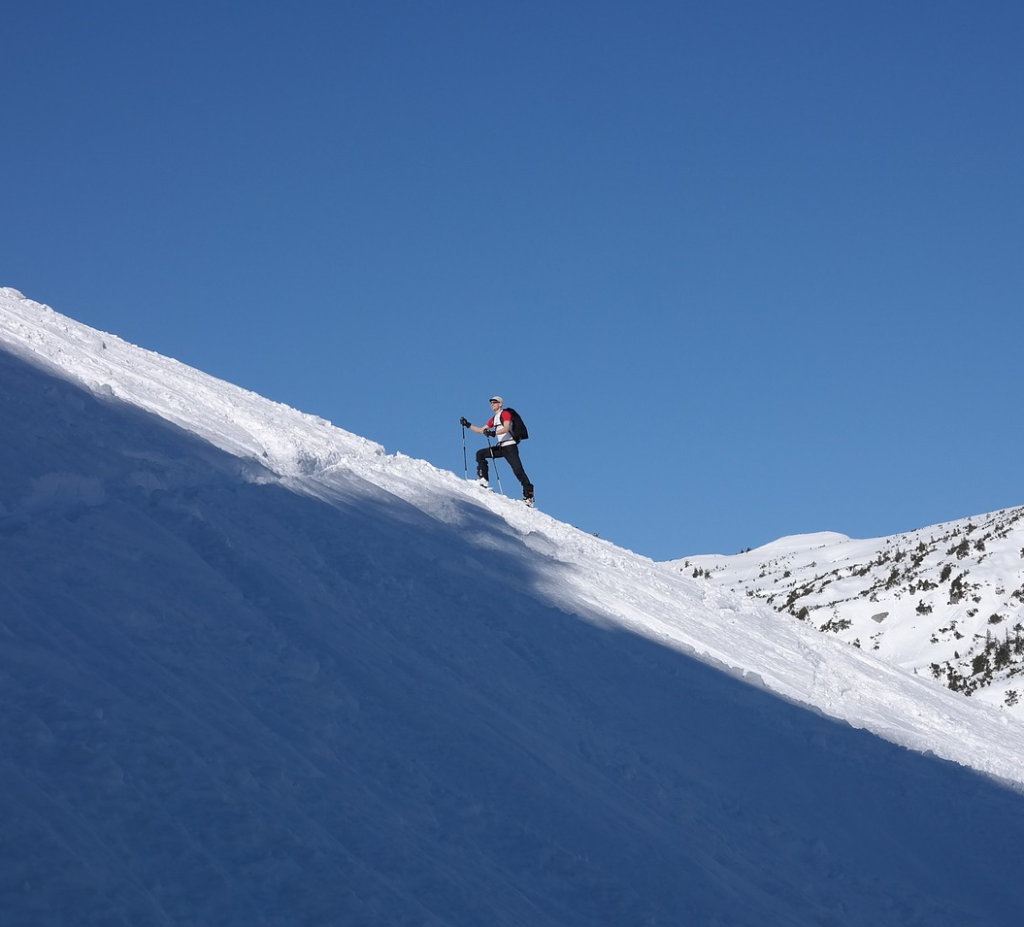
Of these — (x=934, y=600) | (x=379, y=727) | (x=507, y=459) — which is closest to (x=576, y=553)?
(x=507, y=459)

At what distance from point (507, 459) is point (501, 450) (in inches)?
8.1

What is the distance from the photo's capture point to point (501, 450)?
61.2 feet

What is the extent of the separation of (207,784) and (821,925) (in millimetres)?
3920

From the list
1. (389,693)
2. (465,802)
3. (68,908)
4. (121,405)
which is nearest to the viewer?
(68,908)

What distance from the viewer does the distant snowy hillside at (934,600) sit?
80.5 feet

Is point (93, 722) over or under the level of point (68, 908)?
over

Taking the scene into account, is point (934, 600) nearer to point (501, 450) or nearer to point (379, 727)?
point (501, 450)

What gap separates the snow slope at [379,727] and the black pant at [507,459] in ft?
13.6

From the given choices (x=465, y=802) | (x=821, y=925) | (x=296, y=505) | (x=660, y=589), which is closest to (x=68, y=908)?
(x=465, y=802)

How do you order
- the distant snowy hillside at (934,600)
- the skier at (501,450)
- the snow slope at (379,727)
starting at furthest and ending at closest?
the distant snowy hillside at (934,600) → the skier at (501,450) → the snow slope at (379,727)

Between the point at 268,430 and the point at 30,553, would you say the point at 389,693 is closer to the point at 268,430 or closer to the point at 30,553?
the point at 30,553

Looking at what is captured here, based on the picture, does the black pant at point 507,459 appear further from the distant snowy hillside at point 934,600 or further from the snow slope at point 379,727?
the distant snowy hillside at point 934,600

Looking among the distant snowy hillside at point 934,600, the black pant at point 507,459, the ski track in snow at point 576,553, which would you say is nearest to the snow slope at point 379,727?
the ski track in snow at point 576,553

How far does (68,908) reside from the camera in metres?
4.48
